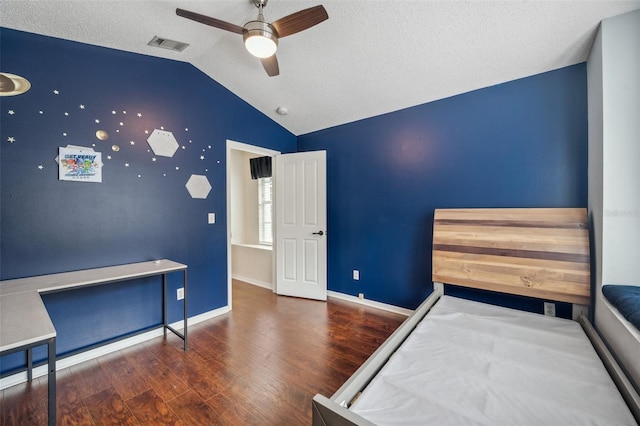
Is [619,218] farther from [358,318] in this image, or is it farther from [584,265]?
[358,318]

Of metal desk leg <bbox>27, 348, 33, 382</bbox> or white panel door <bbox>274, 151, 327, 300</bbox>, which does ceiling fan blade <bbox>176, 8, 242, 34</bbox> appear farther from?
metal desk leg <bbox>27, 348, 33, 382</bbox>

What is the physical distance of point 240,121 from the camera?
11.3 ft

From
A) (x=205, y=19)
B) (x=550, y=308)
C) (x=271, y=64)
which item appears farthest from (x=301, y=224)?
(x=550, y=308)

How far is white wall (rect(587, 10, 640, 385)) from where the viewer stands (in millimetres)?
1695

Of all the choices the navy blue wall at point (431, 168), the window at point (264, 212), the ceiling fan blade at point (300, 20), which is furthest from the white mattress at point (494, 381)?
the window at point (264, 212)

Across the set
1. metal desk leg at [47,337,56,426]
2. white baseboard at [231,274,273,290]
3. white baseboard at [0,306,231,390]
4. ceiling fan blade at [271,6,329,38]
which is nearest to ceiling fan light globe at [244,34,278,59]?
ceiling fan blade at [271,6,329,38]

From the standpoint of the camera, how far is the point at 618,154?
1.74 meters

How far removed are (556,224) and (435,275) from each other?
1033 mm

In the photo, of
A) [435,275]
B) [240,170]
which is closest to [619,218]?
[435,275]

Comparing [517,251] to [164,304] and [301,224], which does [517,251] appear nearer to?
[301,224]

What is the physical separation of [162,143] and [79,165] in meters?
0.71

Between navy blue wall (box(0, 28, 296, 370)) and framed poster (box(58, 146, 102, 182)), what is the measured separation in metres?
0.04

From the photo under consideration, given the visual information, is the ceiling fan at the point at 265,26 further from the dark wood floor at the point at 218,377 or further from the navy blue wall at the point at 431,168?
the dark wood floor at the point at 218,377

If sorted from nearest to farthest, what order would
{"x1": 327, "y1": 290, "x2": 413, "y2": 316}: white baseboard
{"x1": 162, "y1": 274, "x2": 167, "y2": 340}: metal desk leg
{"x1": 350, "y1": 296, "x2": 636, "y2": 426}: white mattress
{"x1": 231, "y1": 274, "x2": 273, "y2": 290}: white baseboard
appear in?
{"x1": 350, "y1": 296, "x2": 636, "y2": 426}: white mattress, {"x1": 162, "y1": 274, "x2": 167, "y2": 340}: metal desk leg, {"x1": 327, "y1": 290, "x2": 413, "y2": 316}: white baseboard, {"x1": 231, "y1": 274, "x2": 273, "y2": 290}: white baseboard
